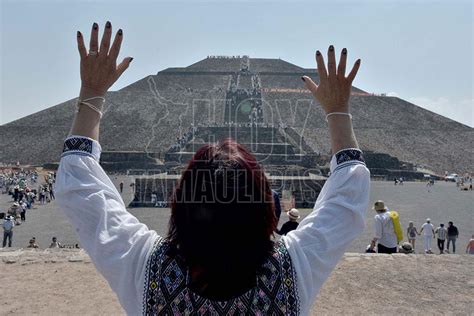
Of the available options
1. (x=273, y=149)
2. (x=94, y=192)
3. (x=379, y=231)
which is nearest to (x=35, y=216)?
(x=379, y=231)

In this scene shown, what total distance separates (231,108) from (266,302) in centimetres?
4539

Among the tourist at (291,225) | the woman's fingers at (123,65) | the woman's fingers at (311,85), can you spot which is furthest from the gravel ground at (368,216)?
the woman's fingers at (123,65)

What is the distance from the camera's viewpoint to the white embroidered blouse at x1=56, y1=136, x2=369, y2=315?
49.6 inches

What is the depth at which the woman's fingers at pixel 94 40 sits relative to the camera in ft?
4.64

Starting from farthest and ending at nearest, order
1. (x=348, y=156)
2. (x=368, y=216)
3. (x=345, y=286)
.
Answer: (x=368, y=216)
(x=345, y=286)
(x=348, y=156)

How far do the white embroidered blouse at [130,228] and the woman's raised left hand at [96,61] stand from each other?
6.6 inches

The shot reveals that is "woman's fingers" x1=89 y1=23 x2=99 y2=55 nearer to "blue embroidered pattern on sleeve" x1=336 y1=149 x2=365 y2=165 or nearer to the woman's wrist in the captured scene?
the woman's wrist

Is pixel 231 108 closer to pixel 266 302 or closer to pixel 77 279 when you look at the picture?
pixel 77 279

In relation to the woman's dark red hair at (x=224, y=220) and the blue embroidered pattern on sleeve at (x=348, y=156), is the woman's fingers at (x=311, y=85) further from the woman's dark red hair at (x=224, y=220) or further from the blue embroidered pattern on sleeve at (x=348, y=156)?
the woman's dark red hair at (x=224, y=220)

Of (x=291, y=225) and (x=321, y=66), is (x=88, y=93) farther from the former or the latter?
(x=291, y=225)

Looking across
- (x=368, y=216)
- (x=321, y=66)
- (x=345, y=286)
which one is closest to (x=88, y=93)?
(x=321, y=66)

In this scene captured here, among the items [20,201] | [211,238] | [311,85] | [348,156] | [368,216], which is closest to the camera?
[211,238]

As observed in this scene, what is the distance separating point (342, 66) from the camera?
1.47 meters

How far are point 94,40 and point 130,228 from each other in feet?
1.83
